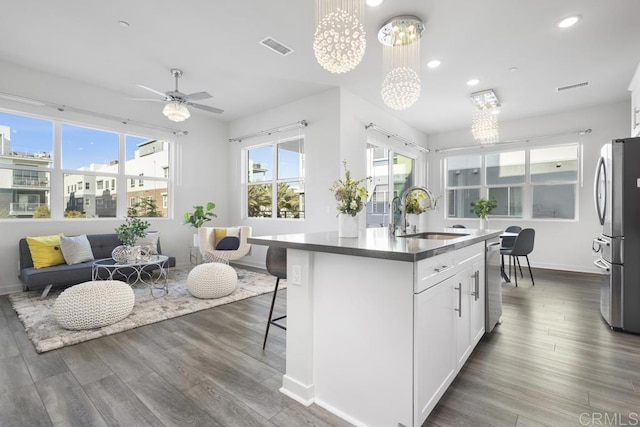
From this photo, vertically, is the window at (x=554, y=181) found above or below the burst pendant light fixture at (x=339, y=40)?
below

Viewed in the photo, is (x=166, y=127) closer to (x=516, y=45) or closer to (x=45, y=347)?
(x=45, y=347)

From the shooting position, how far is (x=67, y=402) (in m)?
1.83

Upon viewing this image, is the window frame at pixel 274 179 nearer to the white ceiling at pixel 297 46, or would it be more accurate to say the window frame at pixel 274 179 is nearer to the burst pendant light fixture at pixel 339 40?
the white ceiling at pixel 297 46

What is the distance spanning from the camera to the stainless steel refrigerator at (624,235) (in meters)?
2.88

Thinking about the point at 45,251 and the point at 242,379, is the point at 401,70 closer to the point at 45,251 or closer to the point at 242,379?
the point at 242,379

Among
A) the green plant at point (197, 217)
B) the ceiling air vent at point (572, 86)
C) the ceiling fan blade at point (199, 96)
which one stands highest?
the ceiling air vent at point (572, 86)

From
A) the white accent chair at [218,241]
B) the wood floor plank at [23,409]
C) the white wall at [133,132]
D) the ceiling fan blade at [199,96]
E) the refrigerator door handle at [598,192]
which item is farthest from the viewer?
the white accent chair at [218,241]

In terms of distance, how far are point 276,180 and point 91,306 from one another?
385 centimetres

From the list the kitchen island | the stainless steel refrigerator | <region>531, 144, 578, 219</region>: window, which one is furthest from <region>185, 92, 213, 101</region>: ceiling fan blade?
<region>531, 144, 578, 219</region>: window

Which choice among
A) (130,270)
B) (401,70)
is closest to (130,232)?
(130,270)

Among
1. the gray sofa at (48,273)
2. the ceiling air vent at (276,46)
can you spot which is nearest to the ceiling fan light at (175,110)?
the ceiling air vent at (276,46)

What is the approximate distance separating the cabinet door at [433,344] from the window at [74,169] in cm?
567

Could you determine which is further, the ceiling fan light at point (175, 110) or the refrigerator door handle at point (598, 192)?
the ceiling fan light at point (175, 110)

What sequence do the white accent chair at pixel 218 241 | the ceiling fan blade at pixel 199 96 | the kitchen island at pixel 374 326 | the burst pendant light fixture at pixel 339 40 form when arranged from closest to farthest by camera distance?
the kitchen island at pixel 374 326, the burst pendant light fixture at pixel 339 40, the ceiling fan blade at pixel 199 96, the white accent chair at pixel 218 241
